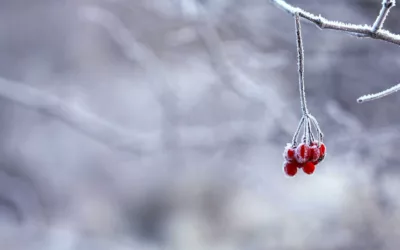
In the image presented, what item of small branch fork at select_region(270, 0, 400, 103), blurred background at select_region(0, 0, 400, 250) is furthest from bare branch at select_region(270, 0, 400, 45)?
blurred background at select_region(0, 0, 400, 250)

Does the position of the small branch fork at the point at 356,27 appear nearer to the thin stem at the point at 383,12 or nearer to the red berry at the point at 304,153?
the thin stem at the point at 383,12

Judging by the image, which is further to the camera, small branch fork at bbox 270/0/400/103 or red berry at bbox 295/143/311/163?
red berry at bbox 295/143/311/163

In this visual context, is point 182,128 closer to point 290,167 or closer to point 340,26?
point 290,167

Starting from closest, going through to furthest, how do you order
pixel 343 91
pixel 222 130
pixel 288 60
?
pixel 343 91 → pixel 288 60 → pixel 222 130

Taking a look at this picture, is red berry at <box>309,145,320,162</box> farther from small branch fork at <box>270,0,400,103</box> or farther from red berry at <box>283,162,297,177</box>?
small branch fork at <box>270,0,400,103</box>

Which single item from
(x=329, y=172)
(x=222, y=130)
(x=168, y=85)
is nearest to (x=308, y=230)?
(x=329, y=172)

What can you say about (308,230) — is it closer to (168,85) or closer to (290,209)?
(290,209)
